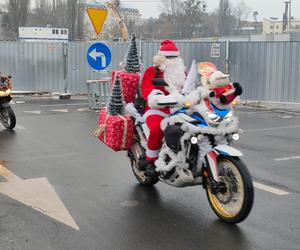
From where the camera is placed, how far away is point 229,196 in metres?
5.02

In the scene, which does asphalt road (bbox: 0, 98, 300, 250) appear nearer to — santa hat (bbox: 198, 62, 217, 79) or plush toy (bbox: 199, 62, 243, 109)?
plush toy (bbox: 199, 62, 243, 109)

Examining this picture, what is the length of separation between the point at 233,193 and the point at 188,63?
13.2 metres

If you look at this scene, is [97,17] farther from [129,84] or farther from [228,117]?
[228,117]

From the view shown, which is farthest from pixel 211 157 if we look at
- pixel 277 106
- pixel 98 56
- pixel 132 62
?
pixel 277 106

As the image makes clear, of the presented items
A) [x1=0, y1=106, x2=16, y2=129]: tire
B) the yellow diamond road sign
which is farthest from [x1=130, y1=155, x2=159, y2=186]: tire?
the yellow diamond road sign

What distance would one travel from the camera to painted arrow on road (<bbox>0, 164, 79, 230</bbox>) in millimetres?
5277

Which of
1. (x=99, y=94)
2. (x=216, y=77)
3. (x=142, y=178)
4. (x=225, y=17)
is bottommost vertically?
(x=142, y=178)

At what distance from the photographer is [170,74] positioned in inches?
223

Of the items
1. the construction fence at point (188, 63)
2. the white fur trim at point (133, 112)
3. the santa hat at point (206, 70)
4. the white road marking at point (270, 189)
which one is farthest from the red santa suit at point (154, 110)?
the construction fence at point (188, 63)

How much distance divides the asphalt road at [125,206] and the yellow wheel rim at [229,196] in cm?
15

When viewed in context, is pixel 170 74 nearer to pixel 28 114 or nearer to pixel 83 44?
pixel 28 114

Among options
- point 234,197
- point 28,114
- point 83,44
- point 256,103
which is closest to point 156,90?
point 234,197

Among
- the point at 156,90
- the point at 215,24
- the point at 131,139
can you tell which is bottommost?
the point at 131,139

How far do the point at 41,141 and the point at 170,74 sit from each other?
454cm
